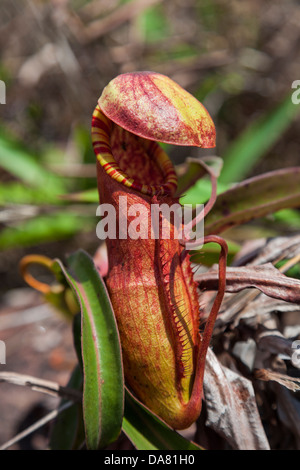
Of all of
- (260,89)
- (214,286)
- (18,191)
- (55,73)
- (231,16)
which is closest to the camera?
(214,286)

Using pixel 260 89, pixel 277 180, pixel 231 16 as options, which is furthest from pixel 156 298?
pixel 231 16

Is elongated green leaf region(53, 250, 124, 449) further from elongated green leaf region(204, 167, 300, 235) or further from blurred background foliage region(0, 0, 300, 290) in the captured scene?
blurred background foliage region(0, 0, 300, 290)

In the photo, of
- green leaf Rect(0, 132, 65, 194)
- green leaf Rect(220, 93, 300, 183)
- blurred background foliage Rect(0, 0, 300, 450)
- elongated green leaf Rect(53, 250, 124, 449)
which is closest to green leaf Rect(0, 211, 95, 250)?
blurred background foliage Rect(0, 0, 300, 450)

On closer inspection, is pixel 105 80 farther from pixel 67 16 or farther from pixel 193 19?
pixel 193 19

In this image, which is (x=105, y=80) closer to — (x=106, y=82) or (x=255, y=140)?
(x=106, y=82)

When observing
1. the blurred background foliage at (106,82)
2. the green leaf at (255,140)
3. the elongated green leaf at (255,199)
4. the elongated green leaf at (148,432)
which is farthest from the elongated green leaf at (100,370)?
the green leaf at (255,140)

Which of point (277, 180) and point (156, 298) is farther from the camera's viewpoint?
point (277, 180)
